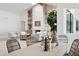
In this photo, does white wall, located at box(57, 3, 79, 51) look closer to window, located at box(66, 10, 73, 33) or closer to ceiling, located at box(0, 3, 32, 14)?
window, located at box(66, 10, 73, 33)

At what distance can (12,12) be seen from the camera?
68.3 inches

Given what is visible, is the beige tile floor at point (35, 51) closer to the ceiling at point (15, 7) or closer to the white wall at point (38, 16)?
the white wall at point (38, 16)

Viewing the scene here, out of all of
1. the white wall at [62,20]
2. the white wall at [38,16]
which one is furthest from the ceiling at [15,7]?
the white wall at [62,20]

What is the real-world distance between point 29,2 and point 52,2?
1.07 ft

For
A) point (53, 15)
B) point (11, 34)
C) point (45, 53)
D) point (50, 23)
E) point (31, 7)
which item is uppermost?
point (31, 7)

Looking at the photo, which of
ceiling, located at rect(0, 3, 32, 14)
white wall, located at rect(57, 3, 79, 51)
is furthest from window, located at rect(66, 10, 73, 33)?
ceiling, located at rect(0, 3, 32, 14)

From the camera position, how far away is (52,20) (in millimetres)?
1747

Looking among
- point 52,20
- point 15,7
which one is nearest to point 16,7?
point 15,7

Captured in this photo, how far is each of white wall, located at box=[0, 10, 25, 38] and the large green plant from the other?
38 centimetres

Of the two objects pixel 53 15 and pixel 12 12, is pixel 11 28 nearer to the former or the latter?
pixel 12 12

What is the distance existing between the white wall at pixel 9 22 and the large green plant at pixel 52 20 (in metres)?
0.38

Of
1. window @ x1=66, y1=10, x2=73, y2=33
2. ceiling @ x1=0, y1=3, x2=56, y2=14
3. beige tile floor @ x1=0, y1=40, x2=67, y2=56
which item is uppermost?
ceiling @ x1=0, y1=3, x2=56, y2=14

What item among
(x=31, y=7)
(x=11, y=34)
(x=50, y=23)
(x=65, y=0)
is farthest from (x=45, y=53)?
(x=65, y=0)

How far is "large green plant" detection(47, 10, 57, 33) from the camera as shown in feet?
5.73
